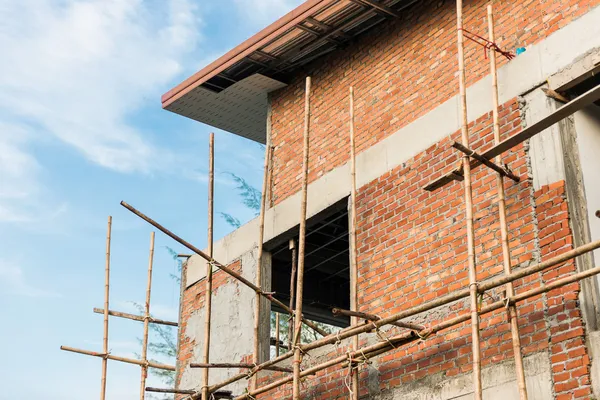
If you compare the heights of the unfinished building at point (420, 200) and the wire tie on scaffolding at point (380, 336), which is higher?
the unfinished building at point (420, 200)

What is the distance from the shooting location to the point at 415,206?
32.1ft

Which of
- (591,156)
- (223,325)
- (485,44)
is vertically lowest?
(223,325)

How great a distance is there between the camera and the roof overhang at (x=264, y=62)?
37.5ft

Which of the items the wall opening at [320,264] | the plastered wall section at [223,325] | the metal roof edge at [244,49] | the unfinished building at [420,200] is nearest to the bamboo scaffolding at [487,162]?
the unfinished building at [420,200]

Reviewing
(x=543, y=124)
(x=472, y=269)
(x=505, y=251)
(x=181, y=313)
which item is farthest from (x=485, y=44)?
(x=181, y=313)

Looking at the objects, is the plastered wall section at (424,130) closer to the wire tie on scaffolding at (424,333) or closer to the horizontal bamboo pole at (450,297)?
the horizontal bamboo pole at (450,297)

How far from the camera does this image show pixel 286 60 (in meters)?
12.6

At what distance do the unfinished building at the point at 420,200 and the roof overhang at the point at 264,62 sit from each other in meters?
0.03

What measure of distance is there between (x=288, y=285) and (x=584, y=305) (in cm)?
701

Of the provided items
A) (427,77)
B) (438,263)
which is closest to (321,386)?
(438,263)

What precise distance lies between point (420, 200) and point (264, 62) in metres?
3.99

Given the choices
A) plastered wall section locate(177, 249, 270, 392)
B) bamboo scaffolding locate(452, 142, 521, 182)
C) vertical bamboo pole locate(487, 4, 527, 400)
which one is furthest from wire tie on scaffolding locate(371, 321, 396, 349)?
plastered wall section locate(177, 249, 270, 392)

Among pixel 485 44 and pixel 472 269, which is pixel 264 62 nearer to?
pixel 485 44

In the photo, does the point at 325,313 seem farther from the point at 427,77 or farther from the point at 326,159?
the point at 427,77
